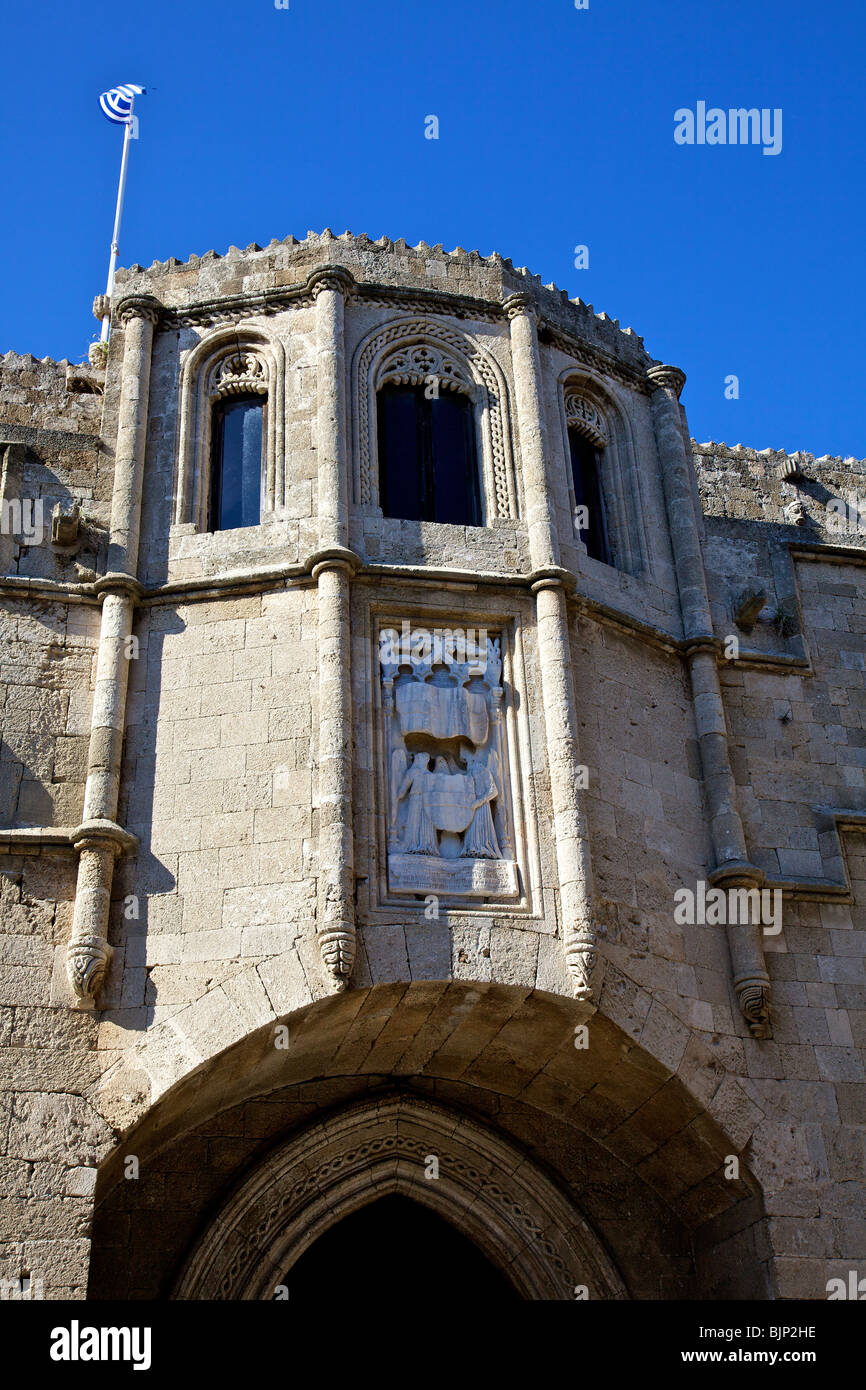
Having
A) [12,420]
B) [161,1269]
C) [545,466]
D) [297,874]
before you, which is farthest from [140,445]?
[161,1269]

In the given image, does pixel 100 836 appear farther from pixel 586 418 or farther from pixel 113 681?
pixel 586 418

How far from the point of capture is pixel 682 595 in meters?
14.2

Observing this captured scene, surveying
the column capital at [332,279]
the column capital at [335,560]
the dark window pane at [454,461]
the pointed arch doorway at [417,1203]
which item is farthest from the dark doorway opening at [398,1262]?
the column capital at [332,279]

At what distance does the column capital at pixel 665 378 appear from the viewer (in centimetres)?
1557

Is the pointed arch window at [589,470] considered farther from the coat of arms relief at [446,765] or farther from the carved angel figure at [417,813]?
the carved angel figure at [417,813]

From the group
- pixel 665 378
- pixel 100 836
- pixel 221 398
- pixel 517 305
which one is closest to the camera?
pixel 100 836

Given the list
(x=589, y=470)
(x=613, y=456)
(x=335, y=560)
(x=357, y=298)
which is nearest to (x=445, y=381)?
(x=357, y=298)

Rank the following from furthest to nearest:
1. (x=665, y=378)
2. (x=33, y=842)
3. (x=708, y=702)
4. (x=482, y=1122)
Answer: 1. (x=665, y=378)
2. (x=708, y=702)
3. (x=482, y=1122)
4. (x=33, y=842)

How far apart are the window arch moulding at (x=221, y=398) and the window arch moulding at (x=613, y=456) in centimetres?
264

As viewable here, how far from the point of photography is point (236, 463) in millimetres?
14086

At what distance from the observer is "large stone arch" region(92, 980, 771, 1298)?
37.4ft

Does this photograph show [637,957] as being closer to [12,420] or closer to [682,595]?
[682,595]

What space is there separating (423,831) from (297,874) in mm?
1009

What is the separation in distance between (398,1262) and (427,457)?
692cm
